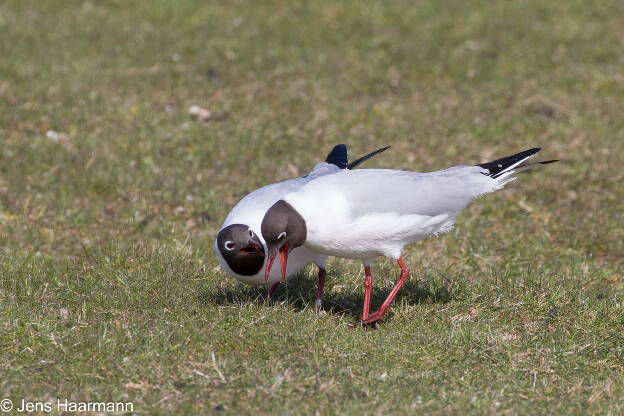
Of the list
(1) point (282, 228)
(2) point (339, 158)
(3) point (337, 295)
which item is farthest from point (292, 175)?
(1) point (282, 228)

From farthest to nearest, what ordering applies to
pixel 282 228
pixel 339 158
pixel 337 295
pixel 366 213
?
pixel 339 158, pixel 337 295, pixel 366 213, pixel 282 228

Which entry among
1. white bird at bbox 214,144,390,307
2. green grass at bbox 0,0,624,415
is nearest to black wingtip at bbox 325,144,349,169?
white bird at bbox 214,144,390,307

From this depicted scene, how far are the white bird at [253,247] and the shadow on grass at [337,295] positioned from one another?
155 mm

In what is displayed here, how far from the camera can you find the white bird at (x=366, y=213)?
4.91 metres

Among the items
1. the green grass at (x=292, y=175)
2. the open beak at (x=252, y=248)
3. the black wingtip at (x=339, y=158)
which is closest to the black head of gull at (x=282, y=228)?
the open beak at (x=252, y=248)

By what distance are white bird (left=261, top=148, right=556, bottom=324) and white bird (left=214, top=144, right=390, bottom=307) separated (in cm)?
15

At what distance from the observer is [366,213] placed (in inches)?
197

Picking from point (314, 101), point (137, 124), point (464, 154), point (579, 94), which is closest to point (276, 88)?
point (314, 101)

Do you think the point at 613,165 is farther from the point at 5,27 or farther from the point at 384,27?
the point at 5,27

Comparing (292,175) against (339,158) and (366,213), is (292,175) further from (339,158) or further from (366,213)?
(366,213)

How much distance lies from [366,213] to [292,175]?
3265 millimetres

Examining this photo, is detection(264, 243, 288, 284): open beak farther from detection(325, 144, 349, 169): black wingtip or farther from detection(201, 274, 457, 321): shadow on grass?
detection(325, 144, 349, 169): black wingtip

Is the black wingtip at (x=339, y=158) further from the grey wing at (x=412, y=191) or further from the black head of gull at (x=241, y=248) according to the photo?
the black head of gull at (x=241, y=248)

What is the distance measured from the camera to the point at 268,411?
13.6 feet
